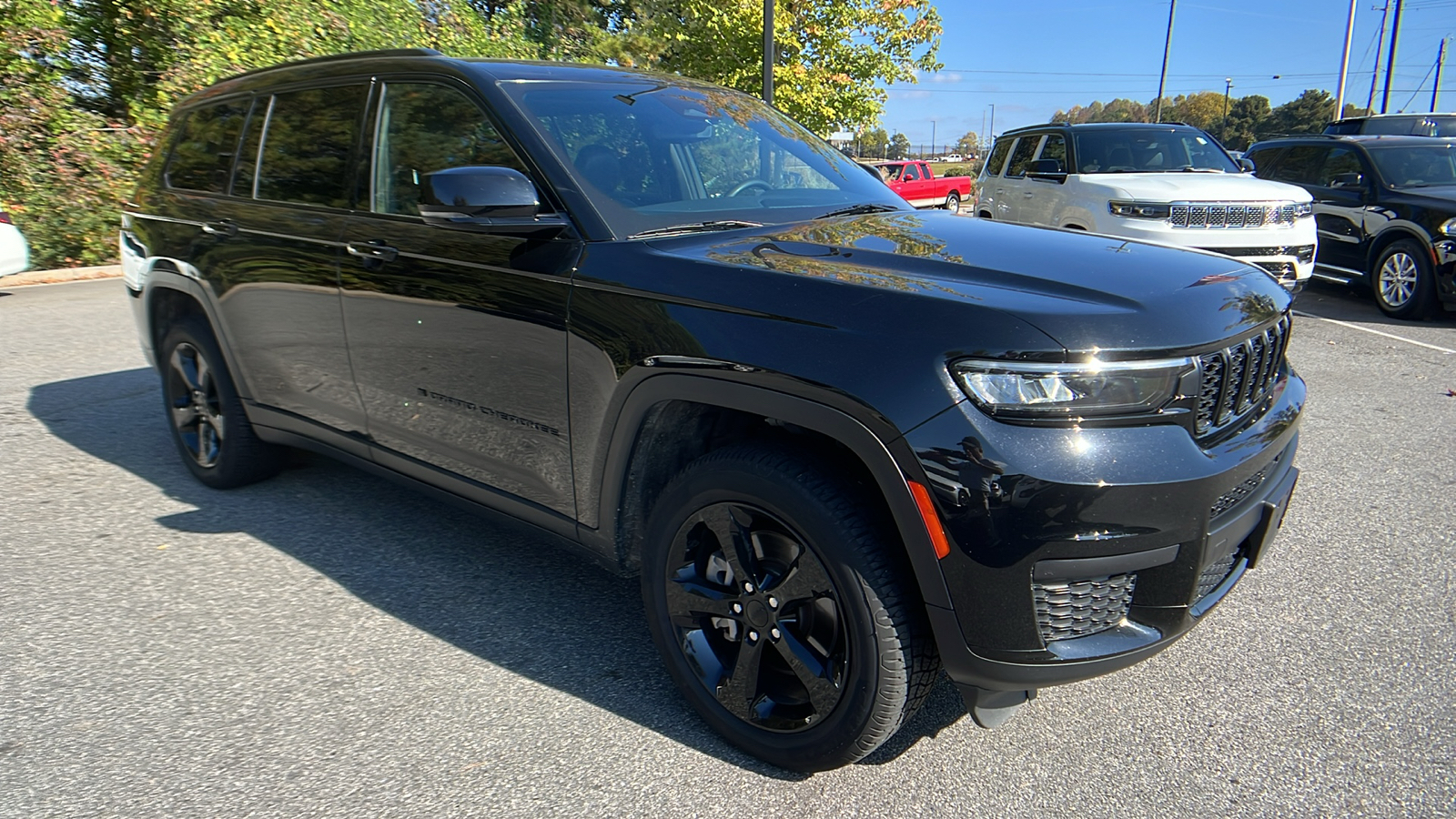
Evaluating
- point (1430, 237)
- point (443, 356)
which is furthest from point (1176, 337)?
point (1430, 237)

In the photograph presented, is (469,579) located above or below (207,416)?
below

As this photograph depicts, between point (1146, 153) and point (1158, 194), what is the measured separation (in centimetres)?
132

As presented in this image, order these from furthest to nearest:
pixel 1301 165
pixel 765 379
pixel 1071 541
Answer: pixel 1301 165
pixel 765 379
pixel 1071 541

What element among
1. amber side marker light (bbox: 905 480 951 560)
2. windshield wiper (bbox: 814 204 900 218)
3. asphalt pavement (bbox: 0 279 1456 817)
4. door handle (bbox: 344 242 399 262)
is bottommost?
asphalt pavement (bbox: 0 279 1456 817)

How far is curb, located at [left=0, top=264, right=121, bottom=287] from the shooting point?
11.4 metres

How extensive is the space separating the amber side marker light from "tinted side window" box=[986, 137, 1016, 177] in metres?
9.49

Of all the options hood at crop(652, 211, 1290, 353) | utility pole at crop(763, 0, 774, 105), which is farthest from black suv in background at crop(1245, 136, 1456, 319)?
hood at crop(652, 211, 1290, 353)

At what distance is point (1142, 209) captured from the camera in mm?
8188

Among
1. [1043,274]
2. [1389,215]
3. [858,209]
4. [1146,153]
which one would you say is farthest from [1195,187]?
[1043,274]

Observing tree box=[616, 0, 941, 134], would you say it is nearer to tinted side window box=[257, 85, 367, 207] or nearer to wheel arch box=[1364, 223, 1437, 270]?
wheel arch box=[1364, 223, 1437, 270]

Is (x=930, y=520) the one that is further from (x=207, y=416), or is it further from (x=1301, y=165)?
(x=1301, y=165)

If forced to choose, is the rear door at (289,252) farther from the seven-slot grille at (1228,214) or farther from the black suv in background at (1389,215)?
the black suv in background at (1389,215)

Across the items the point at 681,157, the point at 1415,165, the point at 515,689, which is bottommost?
the point at 515,689

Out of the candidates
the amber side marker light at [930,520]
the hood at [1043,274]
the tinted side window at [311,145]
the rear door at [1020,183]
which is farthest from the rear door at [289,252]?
the rear door at [1020,183]
